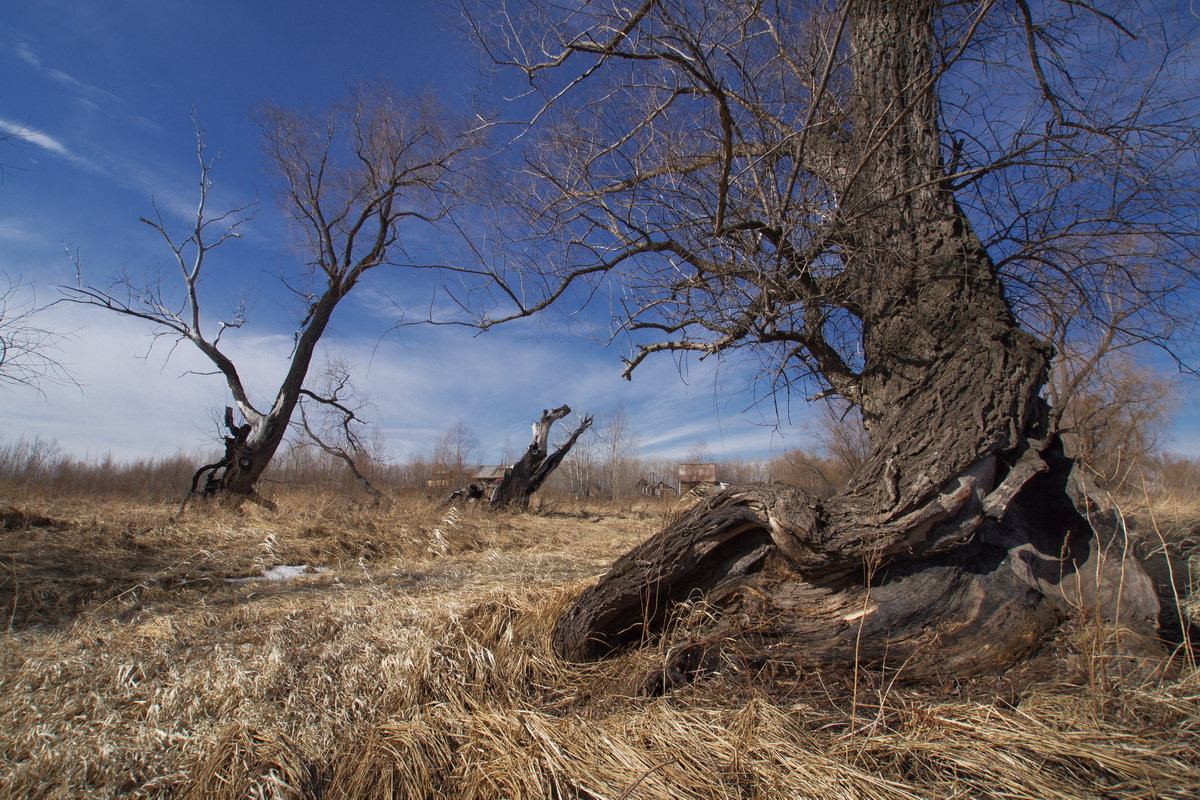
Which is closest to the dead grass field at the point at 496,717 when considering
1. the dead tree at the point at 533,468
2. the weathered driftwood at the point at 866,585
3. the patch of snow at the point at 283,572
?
the weathered driftwood at the point at 866,585

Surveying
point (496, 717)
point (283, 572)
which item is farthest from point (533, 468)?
point (496, 717)

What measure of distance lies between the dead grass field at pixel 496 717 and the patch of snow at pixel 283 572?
1099 millimetres

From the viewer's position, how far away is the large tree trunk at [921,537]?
2361 mm

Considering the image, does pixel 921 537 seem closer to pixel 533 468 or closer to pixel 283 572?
pixel 283 572

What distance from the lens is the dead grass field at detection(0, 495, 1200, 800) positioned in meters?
1.75

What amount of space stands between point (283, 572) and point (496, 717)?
3.69 m

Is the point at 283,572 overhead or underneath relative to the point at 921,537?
underneath

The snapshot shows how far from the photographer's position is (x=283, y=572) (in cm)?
503

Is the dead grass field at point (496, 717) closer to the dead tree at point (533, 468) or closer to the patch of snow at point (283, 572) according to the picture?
the patch of snow at point (283, 572)

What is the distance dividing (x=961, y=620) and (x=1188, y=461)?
18.3m

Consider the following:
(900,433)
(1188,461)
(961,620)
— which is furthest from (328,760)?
(1188,461)

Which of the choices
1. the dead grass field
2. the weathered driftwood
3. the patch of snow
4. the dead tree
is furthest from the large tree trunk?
the dead tree

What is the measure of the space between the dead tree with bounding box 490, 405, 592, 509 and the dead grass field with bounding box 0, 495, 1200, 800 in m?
9.01

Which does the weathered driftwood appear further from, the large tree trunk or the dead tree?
the dead tree
